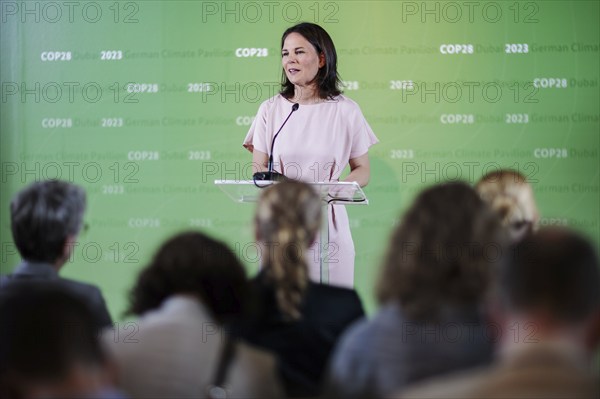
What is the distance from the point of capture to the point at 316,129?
4.53 meters

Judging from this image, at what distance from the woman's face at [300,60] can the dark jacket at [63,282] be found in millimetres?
2034

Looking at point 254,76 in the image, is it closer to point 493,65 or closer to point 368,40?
point 368,40

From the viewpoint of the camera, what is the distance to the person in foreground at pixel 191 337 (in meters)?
2.22

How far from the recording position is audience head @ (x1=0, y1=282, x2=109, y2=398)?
1.63 metres

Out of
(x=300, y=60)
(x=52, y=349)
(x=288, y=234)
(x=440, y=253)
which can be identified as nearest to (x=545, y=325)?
(x=440, y=253)

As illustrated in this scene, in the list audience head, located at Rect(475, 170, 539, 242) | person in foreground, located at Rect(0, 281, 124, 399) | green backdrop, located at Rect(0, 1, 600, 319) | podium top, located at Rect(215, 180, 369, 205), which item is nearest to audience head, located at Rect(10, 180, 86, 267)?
podium top, located at Rect(215, 180, 369, 205)

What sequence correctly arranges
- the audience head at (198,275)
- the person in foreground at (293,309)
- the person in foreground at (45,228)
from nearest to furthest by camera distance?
the audience head at (198,275)
the person in foreground at (293,309)
the person in foreground at (45,228)

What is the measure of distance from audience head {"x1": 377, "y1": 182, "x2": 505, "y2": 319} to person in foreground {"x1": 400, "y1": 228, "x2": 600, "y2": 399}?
39cm

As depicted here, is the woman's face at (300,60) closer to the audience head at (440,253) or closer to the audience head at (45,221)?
the audience head at (45,221)

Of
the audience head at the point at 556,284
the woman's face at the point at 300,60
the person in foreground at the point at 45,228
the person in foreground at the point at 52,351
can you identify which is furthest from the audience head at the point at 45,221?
the woman's face at the point at 300,60

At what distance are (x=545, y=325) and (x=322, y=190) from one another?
7.28 ft

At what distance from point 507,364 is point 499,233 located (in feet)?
2.90

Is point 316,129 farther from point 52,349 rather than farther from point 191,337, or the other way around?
point 52,349

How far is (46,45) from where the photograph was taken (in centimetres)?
621
